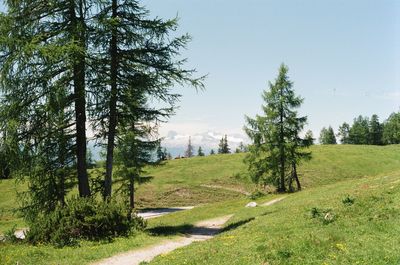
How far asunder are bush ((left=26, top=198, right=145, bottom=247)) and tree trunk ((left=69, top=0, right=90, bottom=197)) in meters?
2.90

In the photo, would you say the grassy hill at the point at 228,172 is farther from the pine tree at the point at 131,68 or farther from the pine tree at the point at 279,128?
the pine tree at the point at 131,68

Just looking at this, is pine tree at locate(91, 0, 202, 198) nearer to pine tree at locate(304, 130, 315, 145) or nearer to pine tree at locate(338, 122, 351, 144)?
pine tree at locate(304, 130, 315, 145)

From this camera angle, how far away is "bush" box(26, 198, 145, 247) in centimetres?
1944

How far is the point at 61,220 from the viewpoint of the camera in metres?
19.8

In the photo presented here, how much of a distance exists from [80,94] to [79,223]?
7.01m

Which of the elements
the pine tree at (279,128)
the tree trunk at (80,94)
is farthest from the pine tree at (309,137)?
the tree trunk at (80,94)

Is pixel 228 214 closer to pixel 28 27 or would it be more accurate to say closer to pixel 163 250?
pixel 163 250

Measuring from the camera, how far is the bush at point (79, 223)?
63.8 feet

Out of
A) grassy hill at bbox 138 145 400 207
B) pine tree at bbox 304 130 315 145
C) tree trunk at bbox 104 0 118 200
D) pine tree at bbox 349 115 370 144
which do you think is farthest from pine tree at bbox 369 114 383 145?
tree trunk at bbox 104 0 118 200

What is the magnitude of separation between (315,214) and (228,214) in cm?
1795

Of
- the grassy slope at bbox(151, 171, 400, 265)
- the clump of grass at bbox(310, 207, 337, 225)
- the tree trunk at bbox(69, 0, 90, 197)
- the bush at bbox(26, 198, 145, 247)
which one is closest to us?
the grassy slope at bbox(151, 171, 400, 265)

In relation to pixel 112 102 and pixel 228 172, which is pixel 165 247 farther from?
pixel 228 172

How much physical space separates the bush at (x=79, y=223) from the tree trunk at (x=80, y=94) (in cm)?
290

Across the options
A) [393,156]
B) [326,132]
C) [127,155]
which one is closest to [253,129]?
[127,155]
